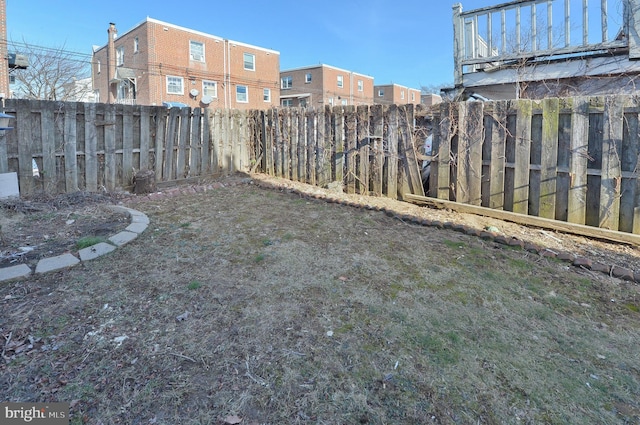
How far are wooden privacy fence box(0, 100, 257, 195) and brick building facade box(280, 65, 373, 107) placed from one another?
86.2ft

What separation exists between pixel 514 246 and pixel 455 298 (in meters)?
1.48

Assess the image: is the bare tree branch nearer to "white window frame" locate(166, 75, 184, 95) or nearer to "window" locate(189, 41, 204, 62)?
"white window frame" locate(166, 75, 184, 95)

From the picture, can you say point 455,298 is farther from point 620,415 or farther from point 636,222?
point 636,222

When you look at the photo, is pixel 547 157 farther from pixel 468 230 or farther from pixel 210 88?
pixel 210 88

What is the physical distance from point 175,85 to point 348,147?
20.1 m

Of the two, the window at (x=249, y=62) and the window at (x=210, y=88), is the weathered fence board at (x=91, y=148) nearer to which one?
the window at (x=210, y=88)

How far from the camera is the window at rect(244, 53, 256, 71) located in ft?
86.3

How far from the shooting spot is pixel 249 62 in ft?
87.4

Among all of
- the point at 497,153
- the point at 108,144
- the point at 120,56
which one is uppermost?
the point at 120,56

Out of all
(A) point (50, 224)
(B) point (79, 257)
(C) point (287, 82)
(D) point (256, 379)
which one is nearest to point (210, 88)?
(C) point (287, 82)

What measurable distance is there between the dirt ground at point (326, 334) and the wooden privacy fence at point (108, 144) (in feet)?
6.40

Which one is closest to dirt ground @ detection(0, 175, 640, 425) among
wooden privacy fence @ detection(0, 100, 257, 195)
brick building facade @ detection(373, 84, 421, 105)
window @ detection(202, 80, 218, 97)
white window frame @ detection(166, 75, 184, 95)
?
wooden privacy fence @ detection(0, 100, 257, 195)

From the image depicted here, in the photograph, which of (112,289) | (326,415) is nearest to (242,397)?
(326,415)

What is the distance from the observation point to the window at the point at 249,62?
1036 inches
